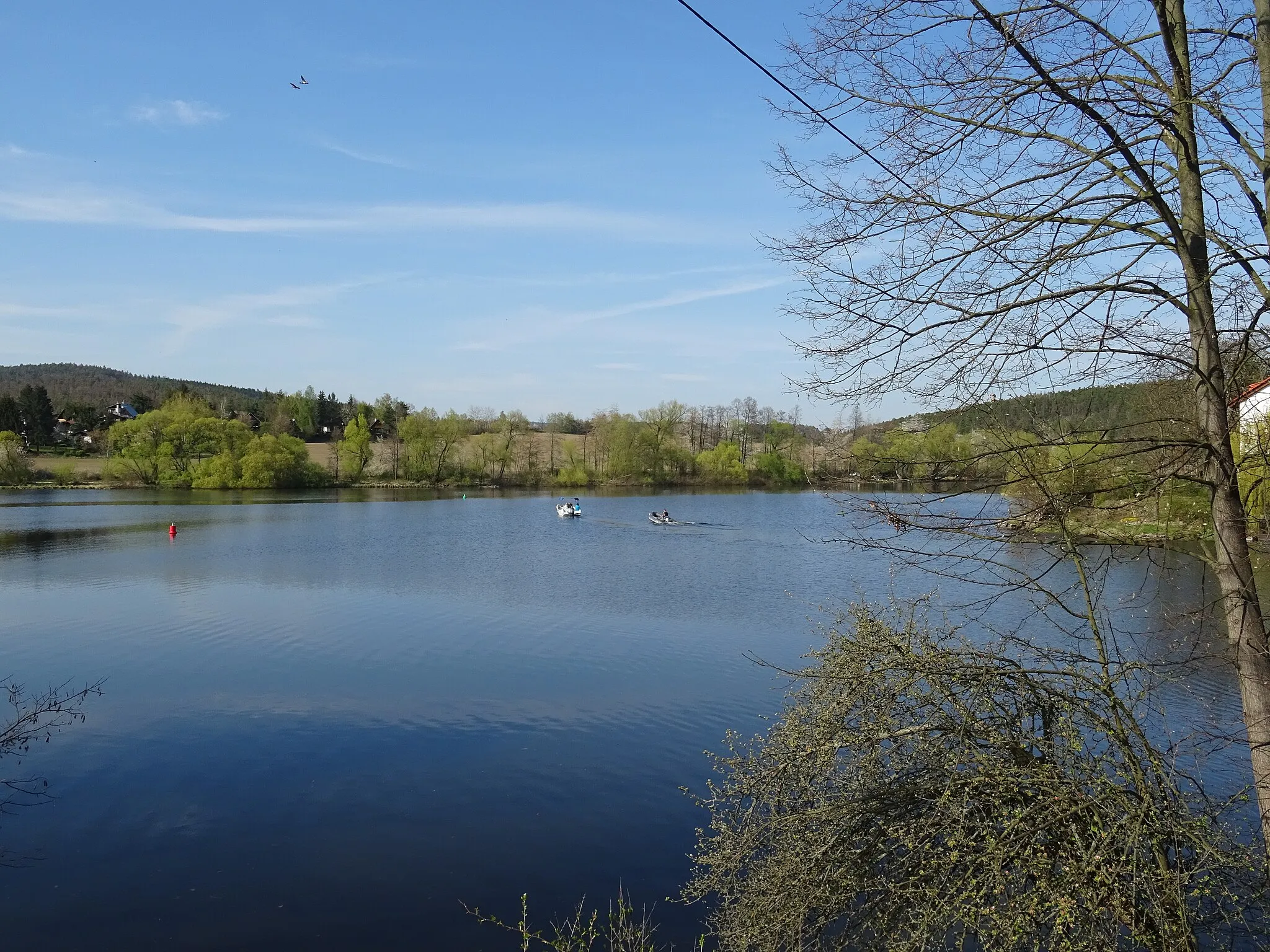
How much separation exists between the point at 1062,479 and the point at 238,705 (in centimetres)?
1317

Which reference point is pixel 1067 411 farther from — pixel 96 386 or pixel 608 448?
pixel 96 386

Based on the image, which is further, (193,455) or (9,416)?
(9,416)

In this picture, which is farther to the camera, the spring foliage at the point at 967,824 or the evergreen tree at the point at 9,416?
the evergreen tree at the point at 9,416

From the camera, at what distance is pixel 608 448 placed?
8644cm

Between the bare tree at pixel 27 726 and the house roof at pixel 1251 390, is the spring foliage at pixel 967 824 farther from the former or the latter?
the bare tree at pixel 27 726

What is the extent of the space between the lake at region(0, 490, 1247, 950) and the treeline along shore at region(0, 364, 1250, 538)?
1190 mm

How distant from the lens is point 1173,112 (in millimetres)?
4926

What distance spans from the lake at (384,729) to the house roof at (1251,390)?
5.28 feet

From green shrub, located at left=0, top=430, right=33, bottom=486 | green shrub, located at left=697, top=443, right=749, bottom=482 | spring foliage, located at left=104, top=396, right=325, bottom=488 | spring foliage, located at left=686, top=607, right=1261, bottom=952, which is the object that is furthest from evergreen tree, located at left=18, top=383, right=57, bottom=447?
spring foliage, located at left=686, top=607, right=1261, bottom=952

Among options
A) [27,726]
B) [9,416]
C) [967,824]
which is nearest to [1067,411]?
[967,824]

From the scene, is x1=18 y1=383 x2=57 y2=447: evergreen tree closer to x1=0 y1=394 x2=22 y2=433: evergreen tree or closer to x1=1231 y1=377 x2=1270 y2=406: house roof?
x1=0 y1=394 x2=22 y2=433: evergreen tree

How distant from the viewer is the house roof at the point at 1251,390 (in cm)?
499

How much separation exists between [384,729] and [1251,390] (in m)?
11.7

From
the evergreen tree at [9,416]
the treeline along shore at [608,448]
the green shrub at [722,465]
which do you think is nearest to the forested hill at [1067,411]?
the treeline along shore at [608,448]
